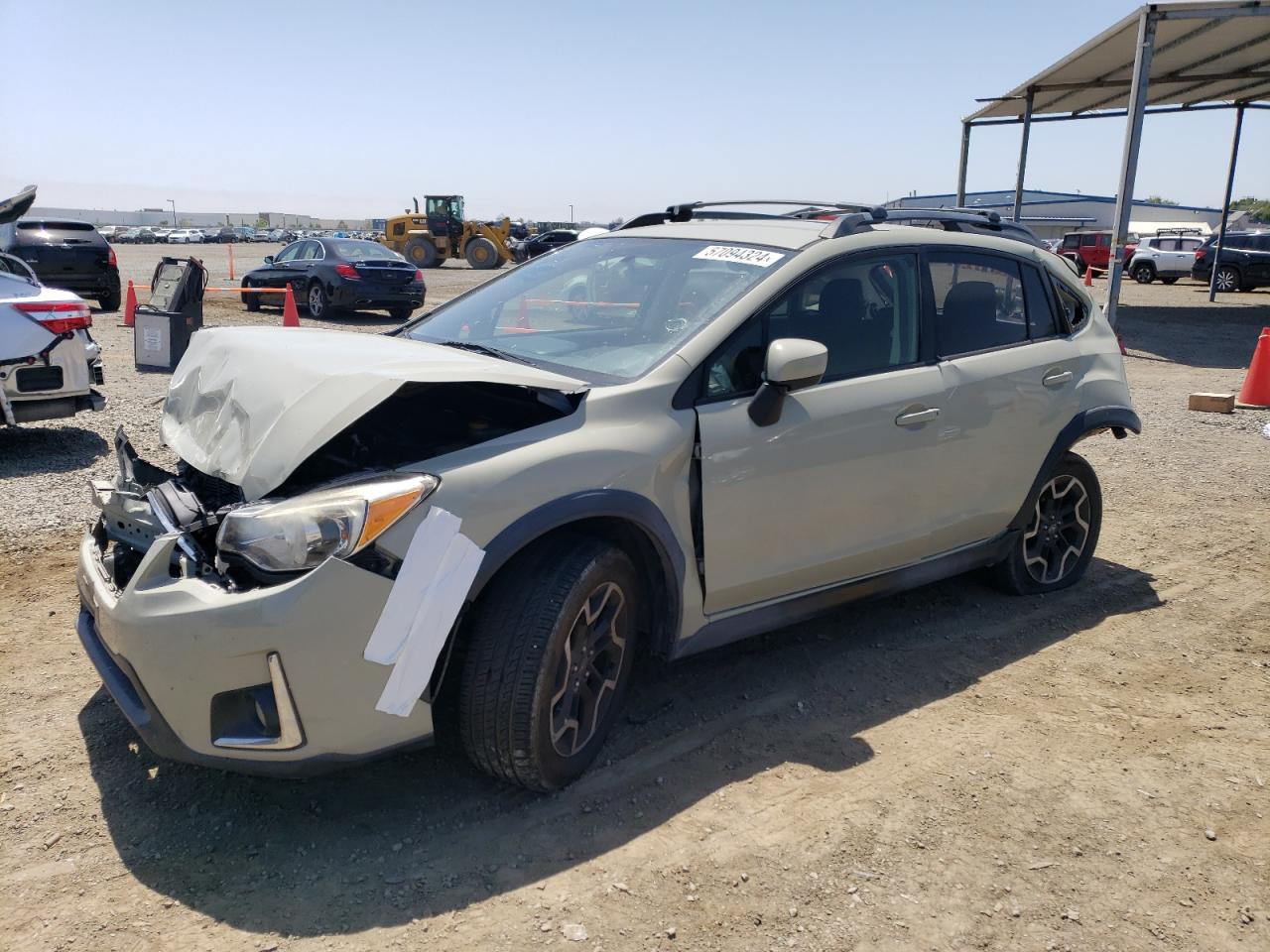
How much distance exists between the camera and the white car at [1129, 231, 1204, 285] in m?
32.8

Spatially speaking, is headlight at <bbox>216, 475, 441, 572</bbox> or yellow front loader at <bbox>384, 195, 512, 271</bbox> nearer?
headlight at <bbox>216, 475, 441, 572</bbox>

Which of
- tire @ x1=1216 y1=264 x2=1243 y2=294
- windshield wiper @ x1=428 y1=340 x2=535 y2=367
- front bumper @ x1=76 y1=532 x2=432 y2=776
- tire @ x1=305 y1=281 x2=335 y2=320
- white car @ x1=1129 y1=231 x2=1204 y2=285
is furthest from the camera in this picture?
white car @ x1=1129 y1=231 x2=1204 y2=285

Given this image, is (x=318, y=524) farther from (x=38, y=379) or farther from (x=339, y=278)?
(x=339, y=278)

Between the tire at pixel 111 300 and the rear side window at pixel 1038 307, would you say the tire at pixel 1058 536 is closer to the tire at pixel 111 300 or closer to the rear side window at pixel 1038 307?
the rear side window at pixel 1038 307

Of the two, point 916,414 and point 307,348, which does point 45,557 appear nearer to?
point 307,348

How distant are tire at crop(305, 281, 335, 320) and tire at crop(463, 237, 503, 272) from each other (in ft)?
59.1

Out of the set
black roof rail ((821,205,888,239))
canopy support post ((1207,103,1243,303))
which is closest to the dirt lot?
black roof rail ((821,205,888,239))

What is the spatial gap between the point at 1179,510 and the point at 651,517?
16.1 ft

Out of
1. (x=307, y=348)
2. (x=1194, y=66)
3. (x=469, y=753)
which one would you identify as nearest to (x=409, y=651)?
(x=469, y=753)

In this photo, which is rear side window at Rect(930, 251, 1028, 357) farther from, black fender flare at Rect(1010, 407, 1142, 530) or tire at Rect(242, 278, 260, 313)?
tire at Rect(242, 278, 260, 313)

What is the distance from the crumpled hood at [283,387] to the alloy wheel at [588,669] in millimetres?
696

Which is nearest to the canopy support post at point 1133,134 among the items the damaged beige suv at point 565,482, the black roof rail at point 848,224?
the damaged beige suv at point 565,482

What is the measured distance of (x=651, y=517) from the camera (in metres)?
3.12

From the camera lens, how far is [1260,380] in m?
10.2
